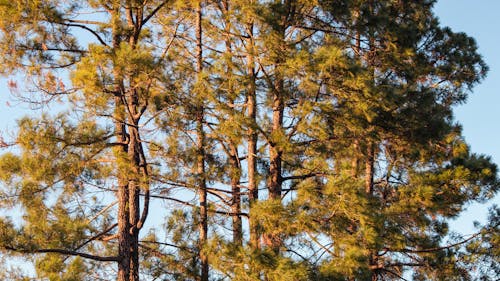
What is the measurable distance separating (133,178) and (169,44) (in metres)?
2.26

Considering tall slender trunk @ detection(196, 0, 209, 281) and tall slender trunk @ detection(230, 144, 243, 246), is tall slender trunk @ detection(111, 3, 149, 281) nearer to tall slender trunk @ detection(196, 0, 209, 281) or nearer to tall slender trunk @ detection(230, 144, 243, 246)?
tall slender trunk @ detection(196, 0, 209, 281)

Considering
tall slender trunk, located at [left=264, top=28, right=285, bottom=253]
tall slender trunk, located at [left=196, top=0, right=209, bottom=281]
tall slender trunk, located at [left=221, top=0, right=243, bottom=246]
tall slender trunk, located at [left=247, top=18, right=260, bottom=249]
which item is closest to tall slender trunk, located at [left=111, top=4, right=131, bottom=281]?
tall slender trunk, located at [left=196, top=0, right=209, bottom=281]

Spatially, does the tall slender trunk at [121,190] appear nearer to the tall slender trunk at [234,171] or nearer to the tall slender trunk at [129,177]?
the tall slender trunk at [129,177]

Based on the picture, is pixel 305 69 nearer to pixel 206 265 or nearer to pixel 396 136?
pixel 396 136

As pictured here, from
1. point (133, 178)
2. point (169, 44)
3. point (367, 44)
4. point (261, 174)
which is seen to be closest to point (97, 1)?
point (169, 44)

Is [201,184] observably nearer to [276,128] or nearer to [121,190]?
[121,190]

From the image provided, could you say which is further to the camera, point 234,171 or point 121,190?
point 234,171

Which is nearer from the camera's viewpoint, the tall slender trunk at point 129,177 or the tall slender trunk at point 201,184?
the tall slender trunk at point 129,177

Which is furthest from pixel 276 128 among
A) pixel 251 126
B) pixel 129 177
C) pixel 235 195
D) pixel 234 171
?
pixel 129 177

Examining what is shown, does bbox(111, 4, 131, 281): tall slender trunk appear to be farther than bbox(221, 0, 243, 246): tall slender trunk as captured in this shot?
No

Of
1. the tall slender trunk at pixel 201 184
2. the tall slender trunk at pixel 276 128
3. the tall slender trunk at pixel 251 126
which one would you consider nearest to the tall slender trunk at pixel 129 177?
the tall slender trunk at pixel 201 184

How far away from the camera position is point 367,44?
13.7m

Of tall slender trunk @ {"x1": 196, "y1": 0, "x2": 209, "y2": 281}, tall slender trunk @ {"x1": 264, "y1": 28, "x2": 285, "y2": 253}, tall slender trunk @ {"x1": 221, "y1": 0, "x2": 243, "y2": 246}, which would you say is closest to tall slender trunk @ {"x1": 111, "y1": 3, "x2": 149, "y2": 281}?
tall slender trunk @ {"x1": 196, "y1": 0, "x2": 209, "y2": 281}

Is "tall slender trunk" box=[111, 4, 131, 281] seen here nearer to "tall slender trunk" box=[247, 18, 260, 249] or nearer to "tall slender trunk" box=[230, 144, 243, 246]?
"tall slender trunk" box=[230, 144, 243, 246]
